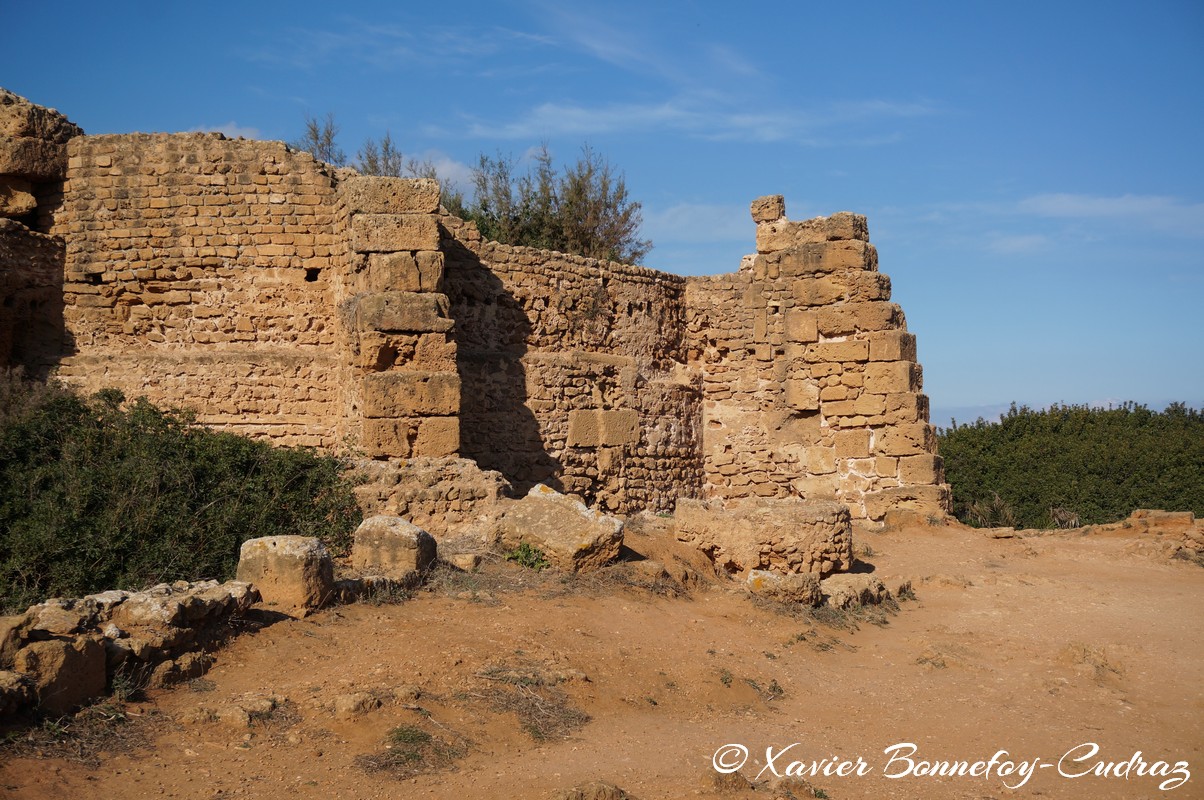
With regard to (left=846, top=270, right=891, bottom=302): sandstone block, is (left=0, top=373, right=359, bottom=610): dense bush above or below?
below

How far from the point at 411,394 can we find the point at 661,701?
14.6ft

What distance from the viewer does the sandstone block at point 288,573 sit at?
6152 mm

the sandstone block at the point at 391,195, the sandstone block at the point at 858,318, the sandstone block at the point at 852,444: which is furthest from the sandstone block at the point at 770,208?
the sandstone block at the point at 391,195

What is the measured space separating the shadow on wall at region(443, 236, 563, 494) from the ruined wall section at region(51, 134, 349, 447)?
1.34 m

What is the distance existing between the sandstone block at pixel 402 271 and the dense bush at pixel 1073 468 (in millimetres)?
10294

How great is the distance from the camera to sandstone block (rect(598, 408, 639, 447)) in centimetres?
1226

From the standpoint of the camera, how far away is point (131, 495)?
7.29m

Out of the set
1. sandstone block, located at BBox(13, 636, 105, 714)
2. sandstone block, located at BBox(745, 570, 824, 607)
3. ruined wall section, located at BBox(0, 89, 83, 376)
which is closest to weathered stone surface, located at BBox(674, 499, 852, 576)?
sandstone block, located at BBox(745, 570, 824, 607)

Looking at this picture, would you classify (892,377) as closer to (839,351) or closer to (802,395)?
(839,351)

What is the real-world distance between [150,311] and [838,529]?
23.2 feet

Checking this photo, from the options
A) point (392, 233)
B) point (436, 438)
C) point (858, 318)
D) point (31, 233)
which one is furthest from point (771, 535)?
point (31, 233)

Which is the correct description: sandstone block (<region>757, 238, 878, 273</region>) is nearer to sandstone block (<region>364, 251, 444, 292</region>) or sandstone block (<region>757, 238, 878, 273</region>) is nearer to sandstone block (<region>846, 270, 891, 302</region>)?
sandstone block (<region>846, 270, 891, 302</region>)

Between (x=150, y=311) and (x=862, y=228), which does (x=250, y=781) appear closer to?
(x=150, y=311)

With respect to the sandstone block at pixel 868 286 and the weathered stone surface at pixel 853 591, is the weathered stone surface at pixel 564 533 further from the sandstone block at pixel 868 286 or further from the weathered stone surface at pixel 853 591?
the sandstone block at pixel 868 286
